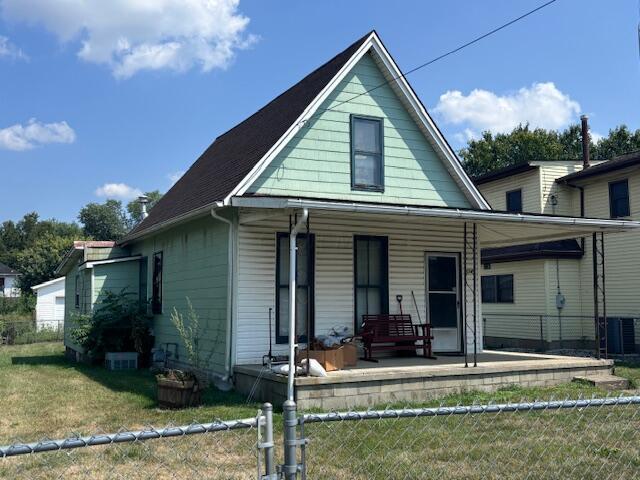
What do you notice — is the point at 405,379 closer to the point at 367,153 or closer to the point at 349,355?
the point at 349,355

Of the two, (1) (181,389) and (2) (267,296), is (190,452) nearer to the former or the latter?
(1) (181,389)

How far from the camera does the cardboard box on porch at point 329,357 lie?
9789 mm

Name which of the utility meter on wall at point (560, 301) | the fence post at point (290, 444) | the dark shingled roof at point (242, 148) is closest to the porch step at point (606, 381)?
the dark shingled roof at point (242, 148)

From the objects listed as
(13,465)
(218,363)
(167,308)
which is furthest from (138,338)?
(13,465)

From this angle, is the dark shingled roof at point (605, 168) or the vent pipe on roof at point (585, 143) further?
the vent pipe on roof at point (585, 143)

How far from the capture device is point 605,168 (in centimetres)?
1983

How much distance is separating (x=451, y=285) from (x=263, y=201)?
538cm

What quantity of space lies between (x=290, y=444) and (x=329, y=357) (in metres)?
6.73

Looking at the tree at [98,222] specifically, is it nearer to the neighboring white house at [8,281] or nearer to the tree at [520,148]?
the neighboring white house at [8,281]

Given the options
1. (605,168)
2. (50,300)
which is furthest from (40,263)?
(605,168)

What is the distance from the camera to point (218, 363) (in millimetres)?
11133

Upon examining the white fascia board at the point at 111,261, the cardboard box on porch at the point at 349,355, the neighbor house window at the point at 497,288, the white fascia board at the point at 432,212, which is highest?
the white fascia board at the point at 432,212

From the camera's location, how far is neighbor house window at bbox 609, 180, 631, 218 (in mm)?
19672

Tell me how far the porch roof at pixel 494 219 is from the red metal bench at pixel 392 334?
2230 millimetres
